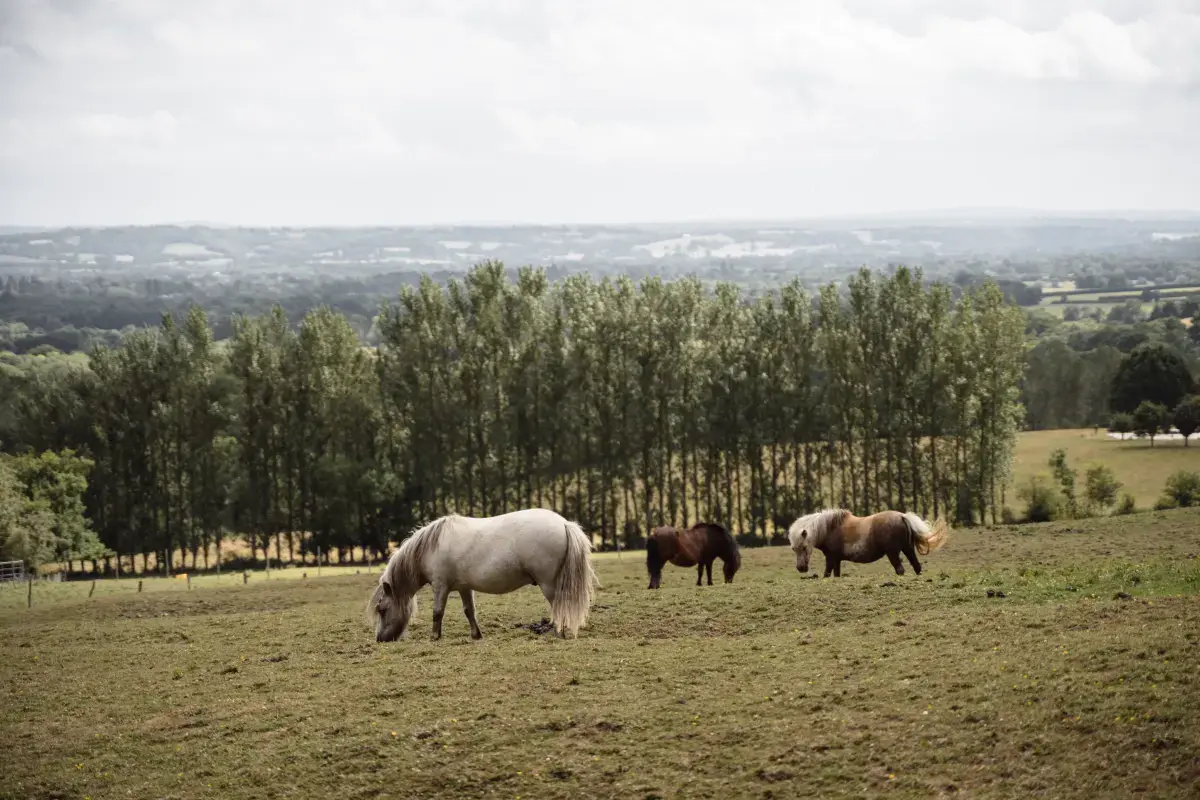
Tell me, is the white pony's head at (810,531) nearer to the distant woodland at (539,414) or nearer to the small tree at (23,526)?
the distant woodland at (539,414)

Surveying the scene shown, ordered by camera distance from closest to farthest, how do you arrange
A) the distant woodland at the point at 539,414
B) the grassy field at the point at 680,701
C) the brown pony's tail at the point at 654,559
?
the grassy field at the point at 680,701 → the brown pony's tail at the point at 654,559 → the distant woodland at the point at 539,414

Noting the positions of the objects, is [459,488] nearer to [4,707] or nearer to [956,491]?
[956,491]

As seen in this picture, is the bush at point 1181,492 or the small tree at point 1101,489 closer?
the bush at point 1181,492

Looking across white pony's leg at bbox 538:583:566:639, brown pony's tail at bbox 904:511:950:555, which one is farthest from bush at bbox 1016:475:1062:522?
white pony's leg at bbox 538:583:566:639

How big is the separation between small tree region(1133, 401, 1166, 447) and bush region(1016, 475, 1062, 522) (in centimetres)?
2580

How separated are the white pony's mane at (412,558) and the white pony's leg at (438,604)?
1.87 feet

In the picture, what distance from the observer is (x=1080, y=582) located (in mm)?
23203

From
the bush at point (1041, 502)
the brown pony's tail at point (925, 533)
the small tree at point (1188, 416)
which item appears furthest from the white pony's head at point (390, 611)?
the small tree at point (1188, 416)

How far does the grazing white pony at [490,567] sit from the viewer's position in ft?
71.4

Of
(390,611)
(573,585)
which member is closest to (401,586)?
(390,611)

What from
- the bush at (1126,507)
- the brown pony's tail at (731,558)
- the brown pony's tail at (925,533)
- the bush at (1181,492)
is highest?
the brown pony's tail at (925,533)

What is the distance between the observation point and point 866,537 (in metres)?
27.9

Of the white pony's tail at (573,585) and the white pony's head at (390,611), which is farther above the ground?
the white pony's tail at (573,585)

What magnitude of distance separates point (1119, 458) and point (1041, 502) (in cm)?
2385
